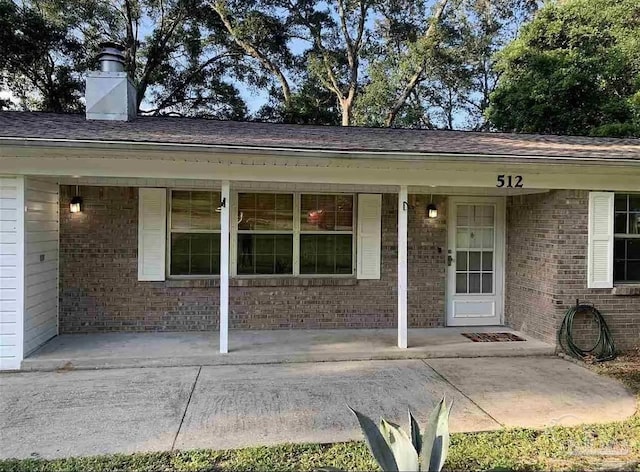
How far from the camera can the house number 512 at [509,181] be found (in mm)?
6184

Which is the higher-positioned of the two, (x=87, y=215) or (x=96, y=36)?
(x=96, y=36)

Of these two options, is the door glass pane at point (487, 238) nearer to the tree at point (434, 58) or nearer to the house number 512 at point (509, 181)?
the house number 512 at point (509, 181)

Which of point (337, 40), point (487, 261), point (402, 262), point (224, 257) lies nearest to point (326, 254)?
point (402, 262)

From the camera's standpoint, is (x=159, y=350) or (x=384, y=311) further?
(x=384, y=311)

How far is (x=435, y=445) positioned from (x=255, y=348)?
3.72m

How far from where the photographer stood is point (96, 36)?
1714 cm

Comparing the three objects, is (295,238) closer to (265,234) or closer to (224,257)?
(265,234)

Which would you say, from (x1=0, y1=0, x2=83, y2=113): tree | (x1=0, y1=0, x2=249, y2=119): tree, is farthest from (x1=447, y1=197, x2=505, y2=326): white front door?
(x1=0, y1=0, x2=83, y2=113): tree

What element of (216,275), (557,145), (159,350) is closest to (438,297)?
A: (557,145)

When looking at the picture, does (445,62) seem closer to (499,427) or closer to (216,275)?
(216,275)

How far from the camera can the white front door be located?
7656mm

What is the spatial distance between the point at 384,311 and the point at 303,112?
12199mm

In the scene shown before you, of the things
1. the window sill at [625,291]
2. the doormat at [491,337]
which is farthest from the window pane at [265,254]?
the window sill at [625,291]

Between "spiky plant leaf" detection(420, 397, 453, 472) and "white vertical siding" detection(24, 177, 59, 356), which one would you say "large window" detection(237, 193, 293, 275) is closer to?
"white vertical siding" detection(24, 177, 59, 356)
